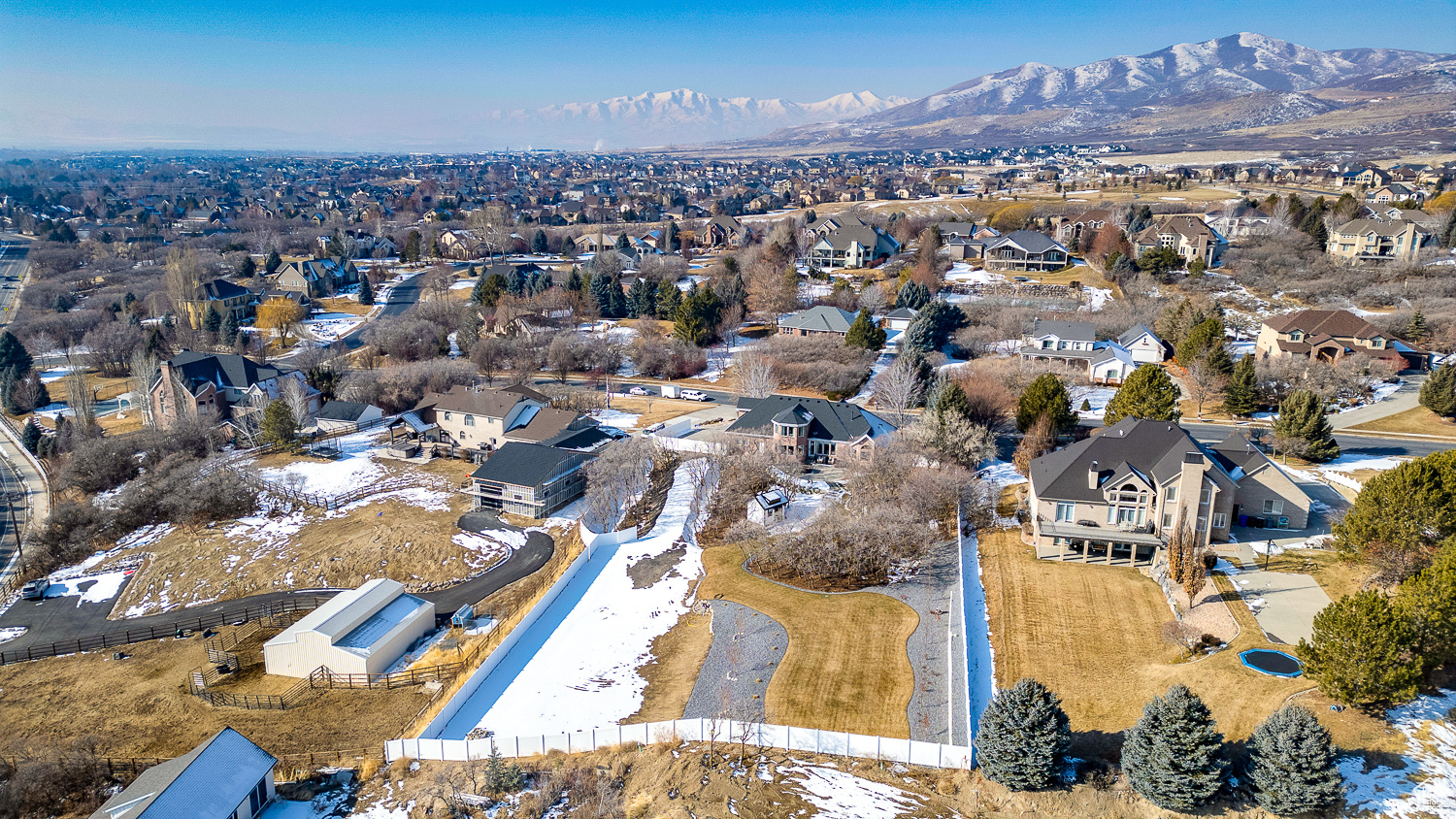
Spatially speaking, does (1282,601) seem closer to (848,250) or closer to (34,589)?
(34,589)

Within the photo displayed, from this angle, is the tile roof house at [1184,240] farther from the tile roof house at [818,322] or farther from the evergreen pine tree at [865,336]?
the evergreen pine tree at [865,336]

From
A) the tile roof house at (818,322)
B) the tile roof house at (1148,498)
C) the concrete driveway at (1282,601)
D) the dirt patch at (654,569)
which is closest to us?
the concrete driveway at (1282,601)

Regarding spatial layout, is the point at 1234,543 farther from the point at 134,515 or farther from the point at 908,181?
the point at 908,181

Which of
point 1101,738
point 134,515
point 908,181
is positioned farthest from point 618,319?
point 908,181

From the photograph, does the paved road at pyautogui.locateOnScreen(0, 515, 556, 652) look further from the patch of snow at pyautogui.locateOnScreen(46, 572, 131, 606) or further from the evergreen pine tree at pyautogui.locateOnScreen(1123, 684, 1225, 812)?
the evergreen pine tree at pyautogui.locateOnScreen(1123, 684, 1225, 812)

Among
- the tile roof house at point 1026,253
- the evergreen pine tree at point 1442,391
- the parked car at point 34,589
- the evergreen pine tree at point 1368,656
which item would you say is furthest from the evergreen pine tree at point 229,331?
the evergreen pine tree at point 1442,391

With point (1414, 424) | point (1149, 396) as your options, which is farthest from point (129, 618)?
point (1414, 424)
